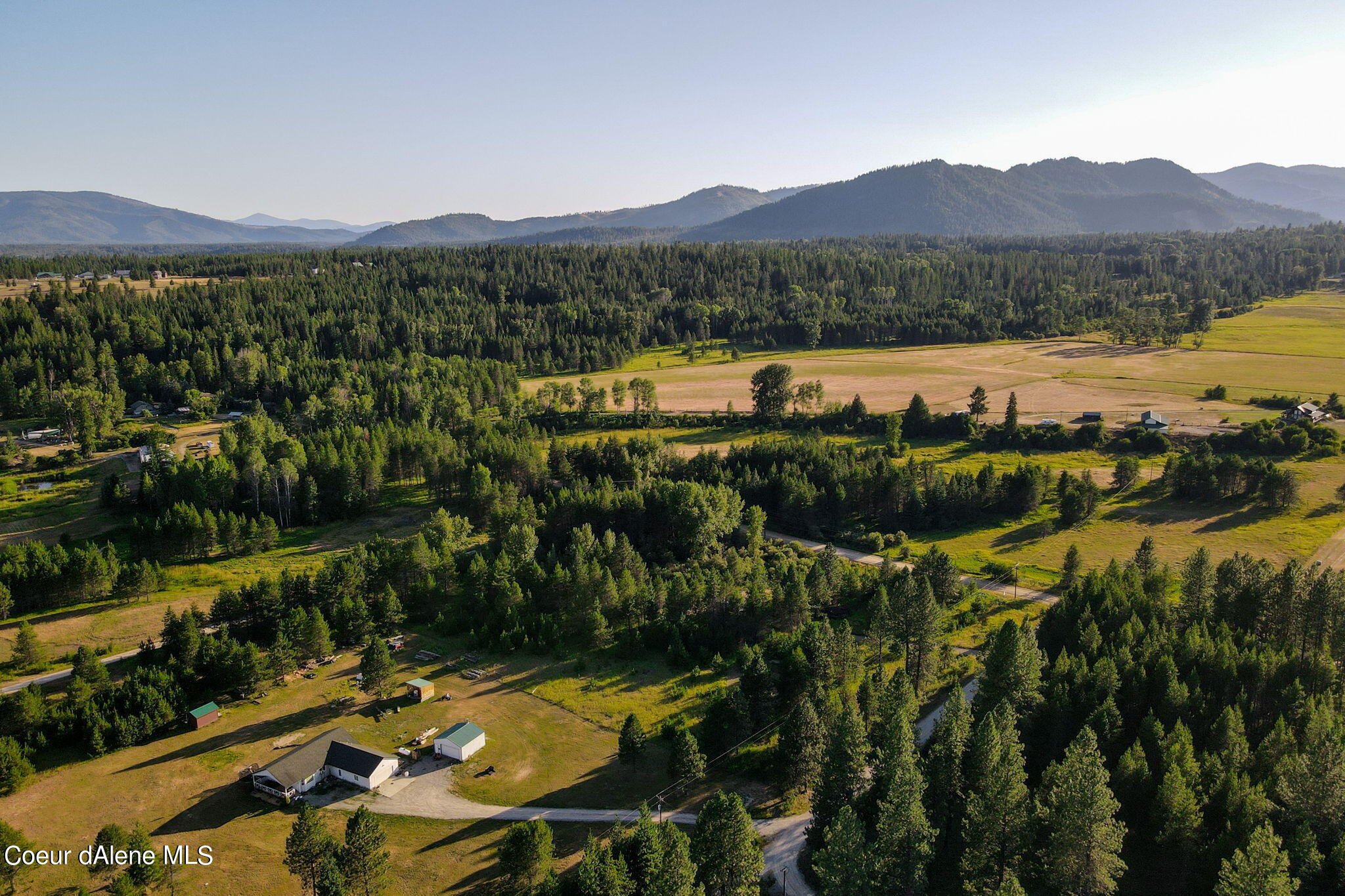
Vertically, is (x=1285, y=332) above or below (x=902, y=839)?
above

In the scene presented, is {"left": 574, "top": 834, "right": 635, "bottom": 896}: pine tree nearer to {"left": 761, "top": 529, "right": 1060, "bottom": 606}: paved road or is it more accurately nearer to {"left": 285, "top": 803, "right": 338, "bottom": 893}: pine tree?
{"left": 285, "top": 803, "right": 338, "bottom": 893}: pine tree

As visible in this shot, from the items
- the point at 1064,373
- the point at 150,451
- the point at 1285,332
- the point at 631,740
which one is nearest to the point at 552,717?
the point at 631,740

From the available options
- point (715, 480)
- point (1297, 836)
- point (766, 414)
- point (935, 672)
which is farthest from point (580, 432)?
point (1297, 836)

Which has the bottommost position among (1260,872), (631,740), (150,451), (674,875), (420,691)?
(420,691)

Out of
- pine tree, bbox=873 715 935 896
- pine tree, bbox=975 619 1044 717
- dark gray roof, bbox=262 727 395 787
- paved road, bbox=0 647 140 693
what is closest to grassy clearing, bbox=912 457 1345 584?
pine tree, bbox=975 619 1044 717

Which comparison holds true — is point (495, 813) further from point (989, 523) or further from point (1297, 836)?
point (989, 523)

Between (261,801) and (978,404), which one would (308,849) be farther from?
(978,404)
